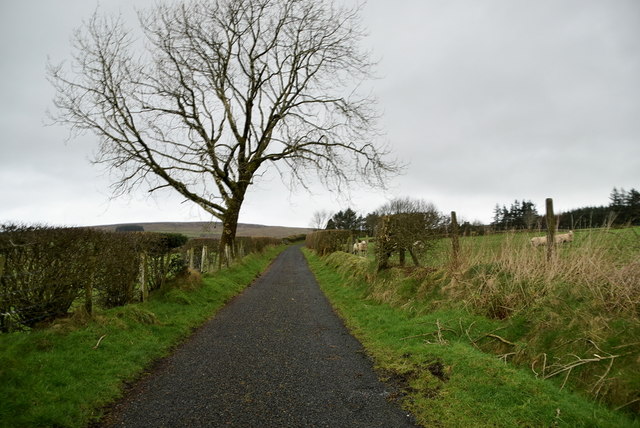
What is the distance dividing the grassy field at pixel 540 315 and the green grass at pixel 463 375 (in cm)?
3

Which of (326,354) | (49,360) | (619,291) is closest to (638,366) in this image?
(619,291)

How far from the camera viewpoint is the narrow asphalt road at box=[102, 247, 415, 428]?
12.3 ft

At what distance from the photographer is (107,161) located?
15.2 metres

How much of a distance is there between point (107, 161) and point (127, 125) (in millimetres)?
1766

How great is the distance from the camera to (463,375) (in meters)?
4.48

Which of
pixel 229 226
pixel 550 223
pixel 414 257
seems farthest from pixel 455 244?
pixel 229 226

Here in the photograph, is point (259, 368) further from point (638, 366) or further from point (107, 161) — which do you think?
point (107, 161)

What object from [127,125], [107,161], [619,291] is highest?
[127,125]

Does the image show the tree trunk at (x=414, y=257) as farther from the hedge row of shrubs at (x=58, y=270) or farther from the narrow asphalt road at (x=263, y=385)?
the hedge row of shrubs at (x=58, y=270)

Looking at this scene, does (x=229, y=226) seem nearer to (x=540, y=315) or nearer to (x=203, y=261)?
(x=203, y=261)

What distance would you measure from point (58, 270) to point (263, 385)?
411 centimetres

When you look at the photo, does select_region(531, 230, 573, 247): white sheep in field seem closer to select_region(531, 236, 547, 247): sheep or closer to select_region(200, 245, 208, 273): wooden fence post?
select_region(531, 236, 547, 247): sheep

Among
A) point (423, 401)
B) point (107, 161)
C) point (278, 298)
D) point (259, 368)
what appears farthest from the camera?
point (107, 161)

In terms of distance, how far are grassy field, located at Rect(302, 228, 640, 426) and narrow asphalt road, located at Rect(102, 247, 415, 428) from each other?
82 centimetres
